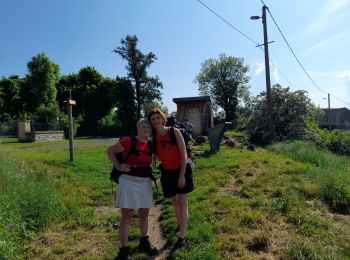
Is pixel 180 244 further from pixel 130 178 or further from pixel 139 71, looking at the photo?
pixel 139 71

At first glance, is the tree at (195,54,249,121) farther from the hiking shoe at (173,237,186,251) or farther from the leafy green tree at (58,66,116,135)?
the hiking shoe at (173,237,186,251)

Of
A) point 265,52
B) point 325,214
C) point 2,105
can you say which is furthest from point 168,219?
point 2,105

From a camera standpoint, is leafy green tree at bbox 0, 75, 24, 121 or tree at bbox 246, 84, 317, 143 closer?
tree at bbox 246, 84, 317, 143

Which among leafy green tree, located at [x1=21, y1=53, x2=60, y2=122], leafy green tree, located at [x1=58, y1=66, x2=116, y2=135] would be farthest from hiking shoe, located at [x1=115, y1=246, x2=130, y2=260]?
leafy green tree, located at [x1=21, y1=53, x2=60, y2=122]

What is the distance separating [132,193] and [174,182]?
23.7 inches

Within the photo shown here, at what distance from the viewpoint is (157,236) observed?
19.4 ft

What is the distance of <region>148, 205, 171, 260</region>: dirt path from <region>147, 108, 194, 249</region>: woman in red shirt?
0.20 metres

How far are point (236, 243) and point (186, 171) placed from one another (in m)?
1.17

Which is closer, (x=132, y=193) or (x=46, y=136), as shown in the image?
(x=132, y=193)

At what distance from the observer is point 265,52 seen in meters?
21.5

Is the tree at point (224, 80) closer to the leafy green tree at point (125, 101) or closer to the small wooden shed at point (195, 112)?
the leafy green tree at point (125, 101)

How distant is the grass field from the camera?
522 cm

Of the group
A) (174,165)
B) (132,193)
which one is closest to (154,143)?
(174,165)

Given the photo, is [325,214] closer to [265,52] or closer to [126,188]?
[126,188]
